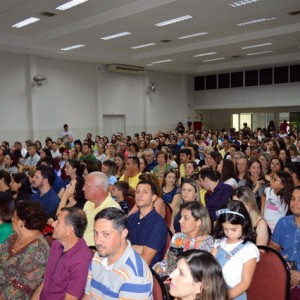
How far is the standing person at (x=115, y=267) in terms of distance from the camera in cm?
194

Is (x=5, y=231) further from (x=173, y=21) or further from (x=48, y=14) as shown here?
(x=173, y=21)

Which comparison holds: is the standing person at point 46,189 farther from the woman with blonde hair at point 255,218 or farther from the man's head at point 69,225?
the woman with blonde hair at point 255,218

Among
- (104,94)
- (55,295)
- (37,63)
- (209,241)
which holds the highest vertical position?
(37,63)

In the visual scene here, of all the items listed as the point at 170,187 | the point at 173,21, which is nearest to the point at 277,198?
the point at 170,187

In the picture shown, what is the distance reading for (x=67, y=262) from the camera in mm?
2342

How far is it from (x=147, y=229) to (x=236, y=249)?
2.88 feet

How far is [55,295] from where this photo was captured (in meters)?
2.37

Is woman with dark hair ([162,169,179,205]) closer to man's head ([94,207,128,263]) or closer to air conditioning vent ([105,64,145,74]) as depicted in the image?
man's head ([94,207,128,263])

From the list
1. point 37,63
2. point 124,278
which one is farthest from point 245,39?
point 124,278

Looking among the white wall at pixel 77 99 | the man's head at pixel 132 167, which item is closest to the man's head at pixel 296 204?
the man's head at pixel 132 167

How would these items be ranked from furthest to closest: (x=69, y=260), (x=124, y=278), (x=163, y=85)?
(x=163, y=85) → (x=69, y=260) → (x=124, y=278)

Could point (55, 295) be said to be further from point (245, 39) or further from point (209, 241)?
point (245, 39)

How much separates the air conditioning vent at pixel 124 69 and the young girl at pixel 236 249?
14920 mm

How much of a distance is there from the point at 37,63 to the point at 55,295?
13737 mm
